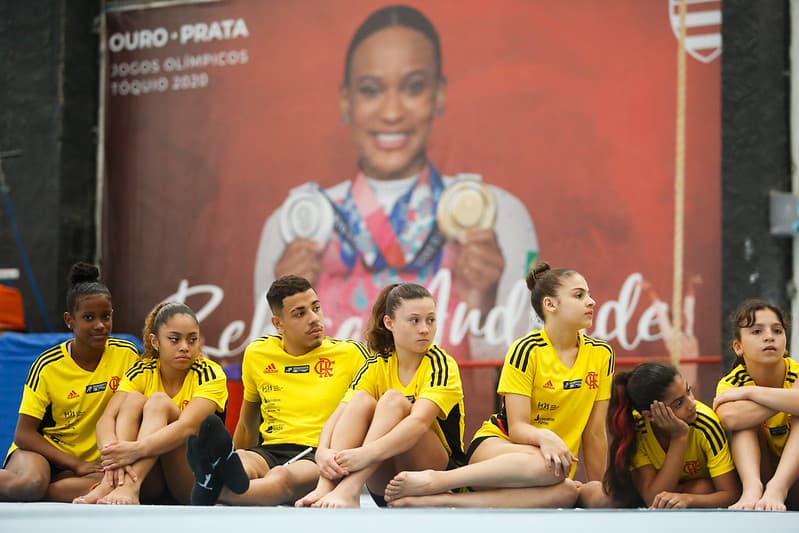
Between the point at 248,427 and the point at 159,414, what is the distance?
45cm

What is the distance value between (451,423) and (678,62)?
10.1 feet

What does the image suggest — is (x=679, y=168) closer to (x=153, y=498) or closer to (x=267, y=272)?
(x=267, y=272)

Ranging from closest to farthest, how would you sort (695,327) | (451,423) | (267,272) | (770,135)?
(451,423) < (770,135) < (695,327) < (267,272)

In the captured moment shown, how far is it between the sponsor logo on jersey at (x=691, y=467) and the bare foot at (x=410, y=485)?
0.80m

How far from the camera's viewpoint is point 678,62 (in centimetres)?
607

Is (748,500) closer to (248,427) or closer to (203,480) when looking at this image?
(203,480)

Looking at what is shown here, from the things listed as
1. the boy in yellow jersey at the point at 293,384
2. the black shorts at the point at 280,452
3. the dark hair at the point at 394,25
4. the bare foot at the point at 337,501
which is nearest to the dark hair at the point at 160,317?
the boy in yellow jersey at the point at 293,384

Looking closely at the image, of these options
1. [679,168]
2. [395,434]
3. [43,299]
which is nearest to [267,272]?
[43,299]

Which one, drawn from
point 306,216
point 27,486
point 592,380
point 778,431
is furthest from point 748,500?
point 306,216

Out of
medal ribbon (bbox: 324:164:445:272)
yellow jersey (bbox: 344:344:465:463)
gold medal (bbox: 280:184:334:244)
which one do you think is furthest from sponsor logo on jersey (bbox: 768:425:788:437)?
gold medal (bbox: 280:184:334:244)

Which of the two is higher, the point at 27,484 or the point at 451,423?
the point at 451,423

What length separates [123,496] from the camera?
146 inches

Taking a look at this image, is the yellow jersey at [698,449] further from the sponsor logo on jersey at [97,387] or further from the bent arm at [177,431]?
the sponsor logo on jersey at [97,387]

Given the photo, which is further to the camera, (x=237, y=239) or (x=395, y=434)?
(x=237, y=239)
